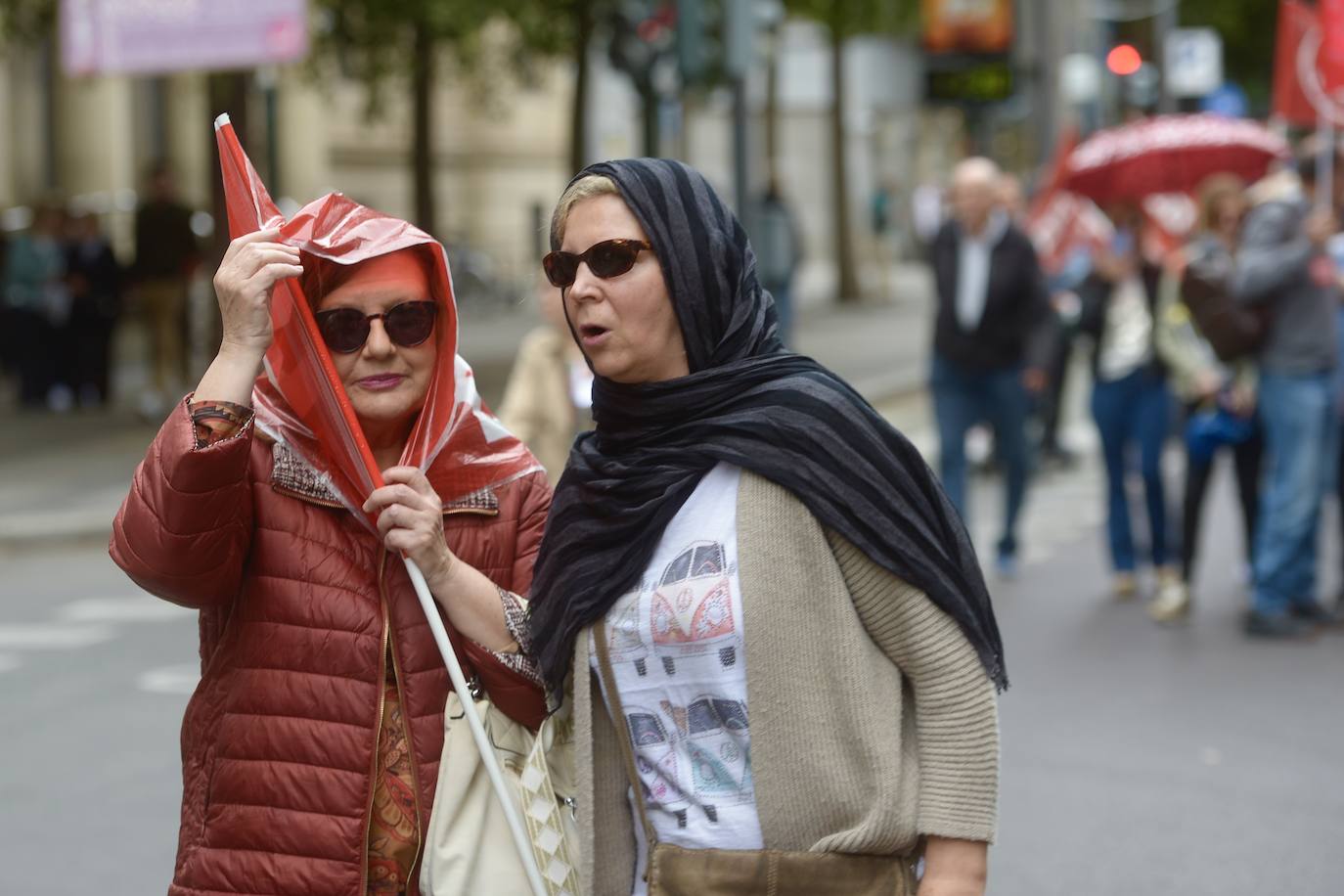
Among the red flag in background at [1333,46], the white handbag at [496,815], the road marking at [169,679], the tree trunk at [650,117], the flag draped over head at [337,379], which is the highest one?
the red flag in background at [1333,46]

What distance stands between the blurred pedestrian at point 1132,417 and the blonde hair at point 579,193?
7.19 m

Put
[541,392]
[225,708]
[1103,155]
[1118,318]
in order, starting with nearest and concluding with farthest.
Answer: [225,708]
[541,392]
[1118,318]
[1103,155]

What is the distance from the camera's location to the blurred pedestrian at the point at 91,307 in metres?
18.7

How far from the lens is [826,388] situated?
107 inches

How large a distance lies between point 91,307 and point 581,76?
19.9 ft

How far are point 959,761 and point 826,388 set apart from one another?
507 millimetres

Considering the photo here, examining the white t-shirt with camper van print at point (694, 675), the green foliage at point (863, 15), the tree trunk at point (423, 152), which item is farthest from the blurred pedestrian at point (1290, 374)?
the green foliage at point (863, 15)

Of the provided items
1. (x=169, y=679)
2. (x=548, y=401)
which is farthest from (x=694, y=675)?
(x=169, y=679)

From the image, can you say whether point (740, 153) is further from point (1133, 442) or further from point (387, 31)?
point (387, 31)

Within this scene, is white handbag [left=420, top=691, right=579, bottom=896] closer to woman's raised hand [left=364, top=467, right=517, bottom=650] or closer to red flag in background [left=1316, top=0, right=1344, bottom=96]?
woman's raised hand [left=364, top=467, right=517, bottom=650]

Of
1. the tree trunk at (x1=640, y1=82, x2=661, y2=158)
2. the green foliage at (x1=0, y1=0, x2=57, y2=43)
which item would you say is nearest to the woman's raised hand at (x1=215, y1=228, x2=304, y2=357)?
the tree trunk at (x1=640, y1=82, x2=661, y2=158)

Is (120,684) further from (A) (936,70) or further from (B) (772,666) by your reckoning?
(A) (936,70)

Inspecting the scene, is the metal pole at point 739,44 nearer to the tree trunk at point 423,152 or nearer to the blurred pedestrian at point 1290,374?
the blurred pedestrian at point 1290,374

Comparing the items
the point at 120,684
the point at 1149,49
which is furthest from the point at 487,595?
the point at 1149,49
